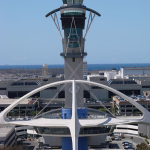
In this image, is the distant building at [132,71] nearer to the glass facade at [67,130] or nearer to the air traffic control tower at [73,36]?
the air traffic control tower at [73,36]

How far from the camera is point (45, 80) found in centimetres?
12225

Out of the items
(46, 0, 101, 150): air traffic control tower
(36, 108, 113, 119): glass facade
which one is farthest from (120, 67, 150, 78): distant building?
(36, 108, 113, 119): glass facade

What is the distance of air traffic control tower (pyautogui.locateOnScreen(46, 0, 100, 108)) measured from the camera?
62.3 metres

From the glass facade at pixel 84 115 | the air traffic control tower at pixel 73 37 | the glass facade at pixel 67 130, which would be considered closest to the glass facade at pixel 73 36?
the air traffic control tower at pixel 73 37

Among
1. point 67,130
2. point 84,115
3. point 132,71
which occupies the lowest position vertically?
point 67,130

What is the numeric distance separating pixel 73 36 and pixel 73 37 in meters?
0.21

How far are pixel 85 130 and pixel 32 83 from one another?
248 feet

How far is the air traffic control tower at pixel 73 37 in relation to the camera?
205 feet

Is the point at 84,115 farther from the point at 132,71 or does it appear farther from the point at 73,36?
the point at 132,71

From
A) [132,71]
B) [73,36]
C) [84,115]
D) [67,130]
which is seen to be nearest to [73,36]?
[73,36]

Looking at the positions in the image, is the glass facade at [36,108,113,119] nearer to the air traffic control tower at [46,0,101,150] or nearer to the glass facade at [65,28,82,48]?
the air traffic control tower at [46,0,101,150]

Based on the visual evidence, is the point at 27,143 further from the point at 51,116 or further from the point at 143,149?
the point at 143,149

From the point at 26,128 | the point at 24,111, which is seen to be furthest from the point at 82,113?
the point at 24,111

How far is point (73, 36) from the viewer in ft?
207
